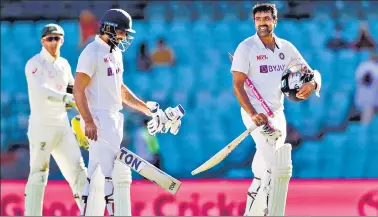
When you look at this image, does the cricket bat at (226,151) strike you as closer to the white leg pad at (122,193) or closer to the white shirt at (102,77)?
the white leg pad at (122,193)

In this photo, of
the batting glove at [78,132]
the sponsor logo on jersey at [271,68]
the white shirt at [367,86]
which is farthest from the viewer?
the white shirt at [367,86]

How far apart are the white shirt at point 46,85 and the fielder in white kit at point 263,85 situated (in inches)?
54.1

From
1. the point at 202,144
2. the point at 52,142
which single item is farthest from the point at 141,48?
the point at 52,142

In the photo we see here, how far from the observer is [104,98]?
6.00 meters

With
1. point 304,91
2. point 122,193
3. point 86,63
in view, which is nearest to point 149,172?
point 122,193

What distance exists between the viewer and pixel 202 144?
32.0 ft

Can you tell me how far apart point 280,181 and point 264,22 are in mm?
1135

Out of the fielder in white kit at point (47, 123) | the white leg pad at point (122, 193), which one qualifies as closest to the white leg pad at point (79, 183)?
the fielder in white kit at point (47, 123)

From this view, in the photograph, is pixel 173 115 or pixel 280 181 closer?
pixel 280 181

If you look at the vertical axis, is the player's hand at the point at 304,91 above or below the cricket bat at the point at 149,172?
above

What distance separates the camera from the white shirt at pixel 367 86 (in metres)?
9.84

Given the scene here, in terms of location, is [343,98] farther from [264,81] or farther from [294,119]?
[264,81]

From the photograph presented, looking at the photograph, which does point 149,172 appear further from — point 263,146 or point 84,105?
point 263,146

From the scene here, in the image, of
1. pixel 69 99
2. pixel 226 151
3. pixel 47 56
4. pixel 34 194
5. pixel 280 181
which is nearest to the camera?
pixel 280 181
